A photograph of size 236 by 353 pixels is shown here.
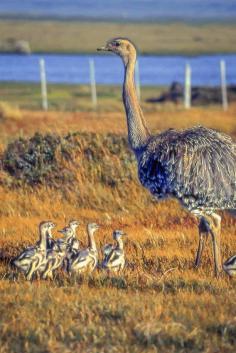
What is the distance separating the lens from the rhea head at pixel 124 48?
13531 mm

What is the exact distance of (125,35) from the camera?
10138 cm

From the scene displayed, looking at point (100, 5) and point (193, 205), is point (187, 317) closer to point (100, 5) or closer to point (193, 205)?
point (193, 205)

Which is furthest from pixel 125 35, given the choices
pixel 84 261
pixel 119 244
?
pixel 84 261

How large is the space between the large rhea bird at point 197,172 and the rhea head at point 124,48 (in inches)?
43.6

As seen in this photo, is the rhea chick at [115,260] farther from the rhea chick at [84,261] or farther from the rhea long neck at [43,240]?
the rhea long neck at [43,240]

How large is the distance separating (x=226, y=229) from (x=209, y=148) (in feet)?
9.24

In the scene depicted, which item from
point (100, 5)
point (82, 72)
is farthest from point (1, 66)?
point (100, 5)

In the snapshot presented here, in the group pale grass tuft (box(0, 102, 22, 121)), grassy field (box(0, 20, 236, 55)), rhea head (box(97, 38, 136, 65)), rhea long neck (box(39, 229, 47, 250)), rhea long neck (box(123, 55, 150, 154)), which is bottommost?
grassy field (box(0, 20, 236, 55))

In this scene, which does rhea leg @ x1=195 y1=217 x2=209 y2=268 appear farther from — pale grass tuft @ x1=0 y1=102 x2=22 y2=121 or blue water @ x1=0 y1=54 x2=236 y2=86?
blue water @ x1=0 y1=54 x2=236 y2=86

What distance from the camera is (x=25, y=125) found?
2820 centimetres

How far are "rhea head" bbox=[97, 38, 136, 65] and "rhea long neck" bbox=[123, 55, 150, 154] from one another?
0.60 feet

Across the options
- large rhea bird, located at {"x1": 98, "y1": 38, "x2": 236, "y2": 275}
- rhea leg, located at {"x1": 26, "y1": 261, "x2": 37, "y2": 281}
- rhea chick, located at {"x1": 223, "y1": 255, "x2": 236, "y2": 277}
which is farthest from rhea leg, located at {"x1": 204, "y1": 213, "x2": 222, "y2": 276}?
rhea leg, located at {"x1": 26, "y1": 261, "x2": 37, "y2": 281}

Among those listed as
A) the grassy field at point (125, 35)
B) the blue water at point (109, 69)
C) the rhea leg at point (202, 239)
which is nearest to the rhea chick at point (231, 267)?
the rhea leg at point (202, 239)

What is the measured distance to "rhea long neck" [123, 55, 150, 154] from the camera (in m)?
13.1
